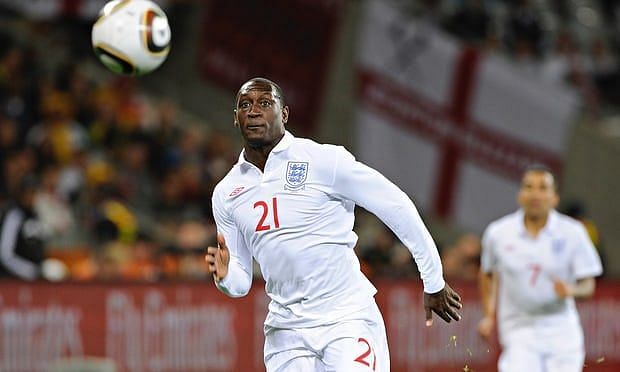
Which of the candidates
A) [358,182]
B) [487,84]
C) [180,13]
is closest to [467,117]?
[487,84]

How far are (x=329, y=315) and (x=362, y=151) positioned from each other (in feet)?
39.7

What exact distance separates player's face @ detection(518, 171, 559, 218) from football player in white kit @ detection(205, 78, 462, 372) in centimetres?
319

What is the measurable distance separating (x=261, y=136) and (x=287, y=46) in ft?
41.5

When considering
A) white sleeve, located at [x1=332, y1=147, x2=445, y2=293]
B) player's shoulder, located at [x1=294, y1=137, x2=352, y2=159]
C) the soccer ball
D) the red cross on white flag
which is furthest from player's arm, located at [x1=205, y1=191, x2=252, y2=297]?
the red cross on white flag

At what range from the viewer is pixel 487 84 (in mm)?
17375

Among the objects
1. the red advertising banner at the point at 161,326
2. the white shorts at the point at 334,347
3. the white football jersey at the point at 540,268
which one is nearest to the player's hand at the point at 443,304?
the white shorts at the point at 334,347

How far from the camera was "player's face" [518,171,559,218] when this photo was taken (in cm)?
864

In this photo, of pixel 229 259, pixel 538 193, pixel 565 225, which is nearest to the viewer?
pixel 229 259

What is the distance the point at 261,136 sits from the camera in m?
5.65

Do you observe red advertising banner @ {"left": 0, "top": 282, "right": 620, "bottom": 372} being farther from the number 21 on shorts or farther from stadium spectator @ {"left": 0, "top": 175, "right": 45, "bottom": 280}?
the number 21 on shorts

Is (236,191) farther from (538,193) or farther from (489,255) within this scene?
(489,255)

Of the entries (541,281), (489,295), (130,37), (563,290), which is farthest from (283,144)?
(489,295)

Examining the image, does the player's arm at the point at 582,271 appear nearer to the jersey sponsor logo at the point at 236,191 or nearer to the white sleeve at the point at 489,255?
the white sleeve at the point at 489,255

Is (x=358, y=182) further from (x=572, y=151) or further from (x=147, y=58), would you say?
(x=572, y=151)
